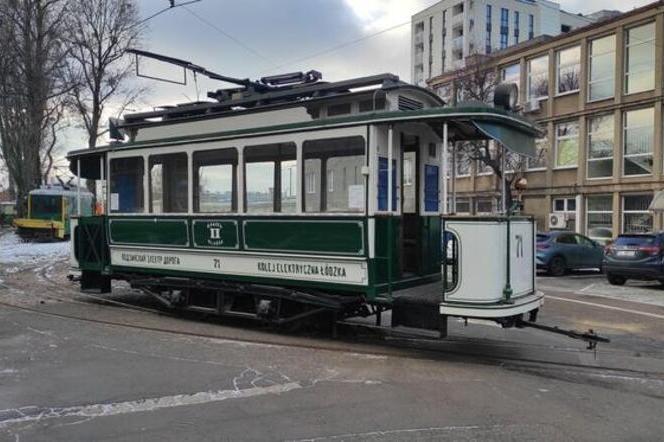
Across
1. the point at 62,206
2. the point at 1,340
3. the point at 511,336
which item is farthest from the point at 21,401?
the point at 62,206

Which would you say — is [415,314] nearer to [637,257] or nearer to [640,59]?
[637,257]

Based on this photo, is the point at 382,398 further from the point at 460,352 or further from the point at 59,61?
the point at 59,61

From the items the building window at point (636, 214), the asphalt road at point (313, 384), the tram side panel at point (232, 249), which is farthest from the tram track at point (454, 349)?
the building window at point (636, 214)

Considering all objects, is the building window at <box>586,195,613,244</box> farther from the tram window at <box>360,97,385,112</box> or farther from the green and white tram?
the tram window at <box>360,97,385,112</box>

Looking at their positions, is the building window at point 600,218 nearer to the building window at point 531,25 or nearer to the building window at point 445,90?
the building window at point 445,90

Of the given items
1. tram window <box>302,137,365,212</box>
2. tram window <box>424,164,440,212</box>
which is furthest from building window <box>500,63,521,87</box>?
tram window <box>302,137,365,212</box>

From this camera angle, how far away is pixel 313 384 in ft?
21.7

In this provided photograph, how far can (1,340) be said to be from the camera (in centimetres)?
866

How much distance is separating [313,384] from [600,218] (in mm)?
26102

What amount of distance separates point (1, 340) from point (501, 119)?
700 centimetres

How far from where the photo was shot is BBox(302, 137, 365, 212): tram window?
27.8ft

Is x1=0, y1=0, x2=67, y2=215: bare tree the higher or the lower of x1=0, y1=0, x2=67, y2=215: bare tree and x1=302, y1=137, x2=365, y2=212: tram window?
the higher

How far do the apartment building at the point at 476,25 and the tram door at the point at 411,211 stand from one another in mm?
73014

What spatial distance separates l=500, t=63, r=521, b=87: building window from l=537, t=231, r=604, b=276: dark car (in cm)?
1652
